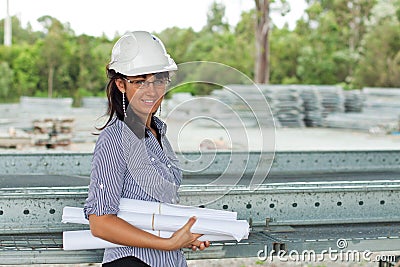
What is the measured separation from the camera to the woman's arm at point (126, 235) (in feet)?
5.28

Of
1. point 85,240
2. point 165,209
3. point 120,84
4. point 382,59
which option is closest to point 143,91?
point 120,84

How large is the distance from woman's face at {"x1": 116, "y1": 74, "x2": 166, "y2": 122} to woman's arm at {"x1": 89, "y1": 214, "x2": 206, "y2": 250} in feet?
1.07

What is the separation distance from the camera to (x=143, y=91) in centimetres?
172

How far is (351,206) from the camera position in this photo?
2.41 metres

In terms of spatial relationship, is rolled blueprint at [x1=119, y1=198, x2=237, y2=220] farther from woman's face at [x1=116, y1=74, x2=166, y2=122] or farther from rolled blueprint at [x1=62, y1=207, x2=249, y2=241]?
woman's face at [x1=116, y1=74, x2=166, y2=122]

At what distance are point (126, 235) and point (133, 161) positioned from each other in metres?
0.21

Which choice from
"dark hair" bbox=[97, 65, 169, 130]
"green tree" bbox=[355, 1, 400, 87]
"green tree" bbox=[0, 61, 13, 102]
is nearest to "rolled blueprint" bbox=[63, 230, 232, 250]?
"dark hair" bbox=[97, 65, 169, 130]

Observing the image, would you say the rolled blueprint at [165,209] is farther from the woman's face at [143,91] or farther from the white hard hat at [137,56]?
the white hard hat at [137,56]

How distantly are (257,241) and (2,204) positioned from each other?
36.6 inches

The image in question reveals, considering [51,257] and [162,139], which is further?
[51,257]

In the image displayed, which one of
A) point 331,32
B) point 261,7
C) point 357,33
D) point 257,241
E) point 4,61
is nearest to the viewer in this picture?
point 257,241

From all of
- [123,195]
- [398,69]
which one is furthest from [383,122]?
[123,195]

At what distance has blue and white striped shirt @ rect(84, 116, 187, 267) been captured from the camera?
1.62m

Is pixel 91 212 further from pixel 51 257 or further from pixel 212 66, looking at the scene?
pixel 212 66
